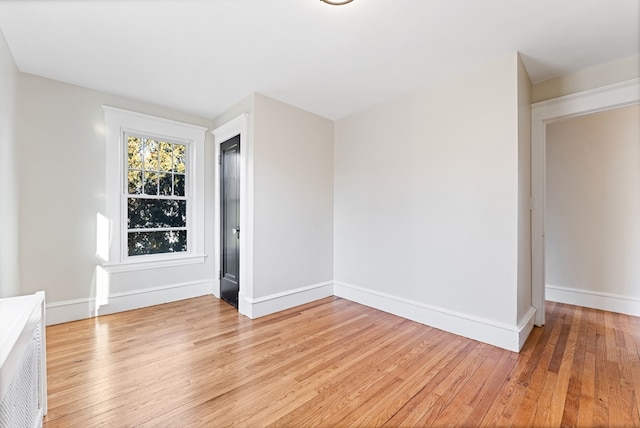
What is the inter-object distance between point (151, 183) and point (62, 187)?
884 millimetres

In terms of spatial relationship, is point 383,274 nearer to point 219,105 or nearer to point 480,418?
point 480,418

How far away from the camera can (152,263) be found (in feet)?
11.9

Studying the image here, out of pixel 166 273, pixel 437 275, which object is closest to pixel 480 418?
pixel 437 275

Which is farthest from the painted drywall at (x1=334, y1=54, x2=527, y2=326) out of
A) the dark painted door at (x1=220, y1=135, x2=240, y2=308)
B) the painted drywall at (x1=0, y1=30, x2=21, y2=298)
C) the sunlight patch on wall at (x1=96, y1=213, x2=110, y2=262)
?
the painted drywall at (x1=0, y1=30, x2=21, y2=298)

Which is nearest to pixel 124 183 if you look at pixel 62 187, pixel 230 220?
pixel 62 187

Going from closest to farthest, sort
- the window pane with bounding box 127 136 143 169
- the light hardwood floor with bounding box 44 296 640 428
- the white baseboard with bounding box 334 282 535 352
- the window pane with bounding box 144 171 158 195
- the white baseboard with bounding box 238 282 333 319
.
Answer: the light hardwood floor with bounding box 44 296 640 428 → the white baseboard with bounding box 334 282 535 352 → the white baseboard with bounding box 238 282 333 319 → the window pane with bounding box 127 136 143 169 → the window pane with bounding box 144 171 158 195

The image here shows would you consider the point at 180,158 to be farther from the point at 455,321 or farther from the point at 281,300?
the point at 455,321

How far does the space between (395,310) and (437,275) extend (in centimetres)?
69

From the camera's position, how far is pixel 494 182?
8.30 feet

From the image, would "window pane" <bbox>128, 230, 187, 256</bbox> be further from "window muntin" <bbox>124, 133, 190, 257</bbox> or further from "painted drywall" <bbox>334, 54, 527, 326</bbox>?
"painted drywall" <bbox>334, 54, 527, 326</bbox>

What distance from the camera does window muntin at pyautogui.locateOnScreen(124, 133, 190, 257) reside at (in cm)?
355

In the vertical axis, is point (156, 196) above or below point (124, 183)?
below

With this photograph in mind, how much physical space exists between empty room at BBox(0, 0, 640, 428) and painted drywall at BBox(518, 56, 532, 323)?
55mm

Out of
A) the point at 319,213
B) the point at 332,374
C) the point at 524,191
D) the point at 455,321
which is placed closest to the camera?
the point at 332,374
